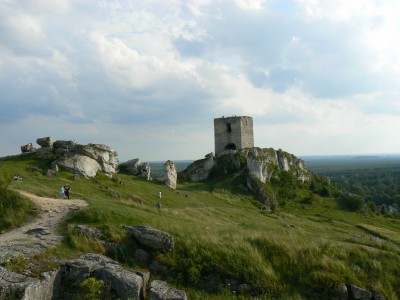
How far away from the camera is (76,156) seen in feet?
116

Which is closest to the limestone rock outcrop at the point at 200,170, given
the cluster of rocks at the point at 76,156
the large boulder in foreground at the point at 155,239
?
the cluster of rocks at the point at 76,156

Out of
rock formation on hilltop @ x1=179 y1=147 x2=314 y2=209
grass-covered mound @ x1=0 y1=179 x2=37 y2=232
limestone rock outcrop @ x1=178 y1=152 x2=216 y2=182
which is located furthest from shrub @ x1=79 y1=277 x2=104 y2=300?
limestone rock outcrop @ x1=178 y1=152 x2=216 y2=182

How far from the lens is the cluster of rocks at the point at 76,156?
112 ft

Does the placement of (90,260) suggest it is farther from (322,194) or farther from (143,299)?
(322,194)

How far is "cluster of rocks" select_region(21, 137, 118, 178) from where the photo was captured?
3406cm

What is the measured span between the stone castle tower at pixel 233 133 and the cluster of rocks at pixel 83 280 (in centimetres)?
4929

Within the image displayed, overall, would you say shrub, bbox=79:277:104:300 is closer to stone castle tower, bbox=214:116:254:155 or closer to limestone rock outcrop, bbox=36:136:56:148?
limestone rock outcrop, bbox=36:136:56:148

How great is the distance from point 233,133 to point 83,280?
5097 cm

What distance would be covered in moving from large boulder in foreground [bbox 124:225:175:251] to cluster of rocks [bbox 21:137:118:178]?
67.0 ft

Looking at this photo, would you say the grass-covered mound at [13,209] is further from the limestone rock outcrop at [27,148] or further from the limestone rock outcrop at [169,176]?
the limestone rock outcrop at [169,176]

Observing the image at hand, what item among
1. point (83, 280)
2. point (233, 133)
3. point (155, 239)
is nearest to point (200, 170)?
point (233, 133)

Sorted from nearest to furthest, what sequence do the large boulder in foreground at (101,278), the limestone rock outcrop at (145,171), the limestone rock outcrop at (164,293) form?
the limestone rock outcrop at (164,293) → the large boulder in foreground at (101,278) → the limestone rock outcrop at (145,171)

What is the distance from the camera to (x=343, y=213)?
4741 cm

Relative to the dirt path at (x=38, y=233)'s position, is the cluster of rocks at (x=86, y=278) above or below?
below
